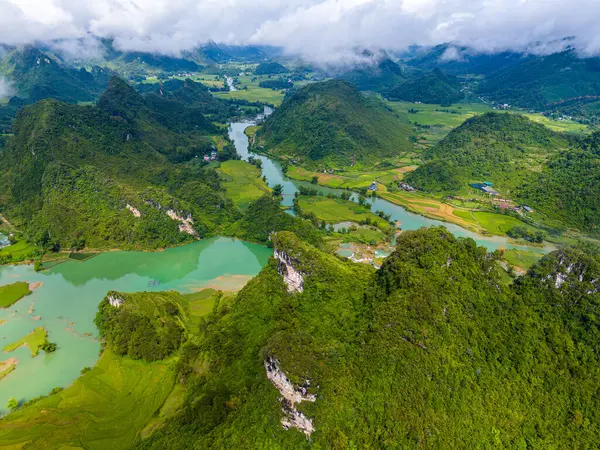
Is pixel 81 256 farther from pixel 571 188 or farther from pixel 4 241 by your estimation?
pixel 571 188

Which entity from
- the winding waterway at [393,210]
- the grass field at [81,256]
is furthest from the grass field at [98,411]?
the winding waterway at [393,210]

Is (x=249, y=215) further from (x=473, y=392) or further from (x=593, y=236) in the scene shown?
(x=593, y=236)

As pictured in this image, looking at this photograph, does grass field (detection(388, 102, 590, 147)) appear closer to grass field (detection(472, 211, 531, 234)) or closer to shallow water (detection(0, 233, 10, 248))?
grass field (detection(472, 211, 531, 234))

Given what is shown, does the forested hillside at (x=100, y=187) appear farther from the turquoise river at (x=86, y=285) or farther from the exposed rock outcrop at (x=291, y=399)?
the exposed rock outcrop at (x=291, y=399)

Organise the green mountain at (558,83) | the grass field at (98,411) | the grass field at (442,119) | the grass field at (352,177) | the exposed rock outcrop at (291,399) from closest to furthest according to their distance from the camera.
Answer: the exposed rock outcrop at (291,399) → the grass field at (98,411) → the grass field at (352,177) → the grass field at (442,119) → the green mountain at (558,83)

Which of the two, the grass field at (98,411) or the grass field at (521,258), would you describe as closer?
the grass field at (98,411)

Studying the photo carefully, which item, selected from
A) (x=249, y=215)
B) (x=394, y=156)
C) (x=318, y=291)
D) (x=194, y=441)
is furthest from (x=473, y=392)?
(x=394, y=156)

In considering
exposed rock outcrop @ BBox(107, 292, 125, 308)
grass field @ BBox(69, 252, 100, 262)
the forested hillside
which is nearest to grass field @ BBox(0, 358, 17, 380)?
exposed rock outcrop @ BBox(107, 292, 125, 308)
